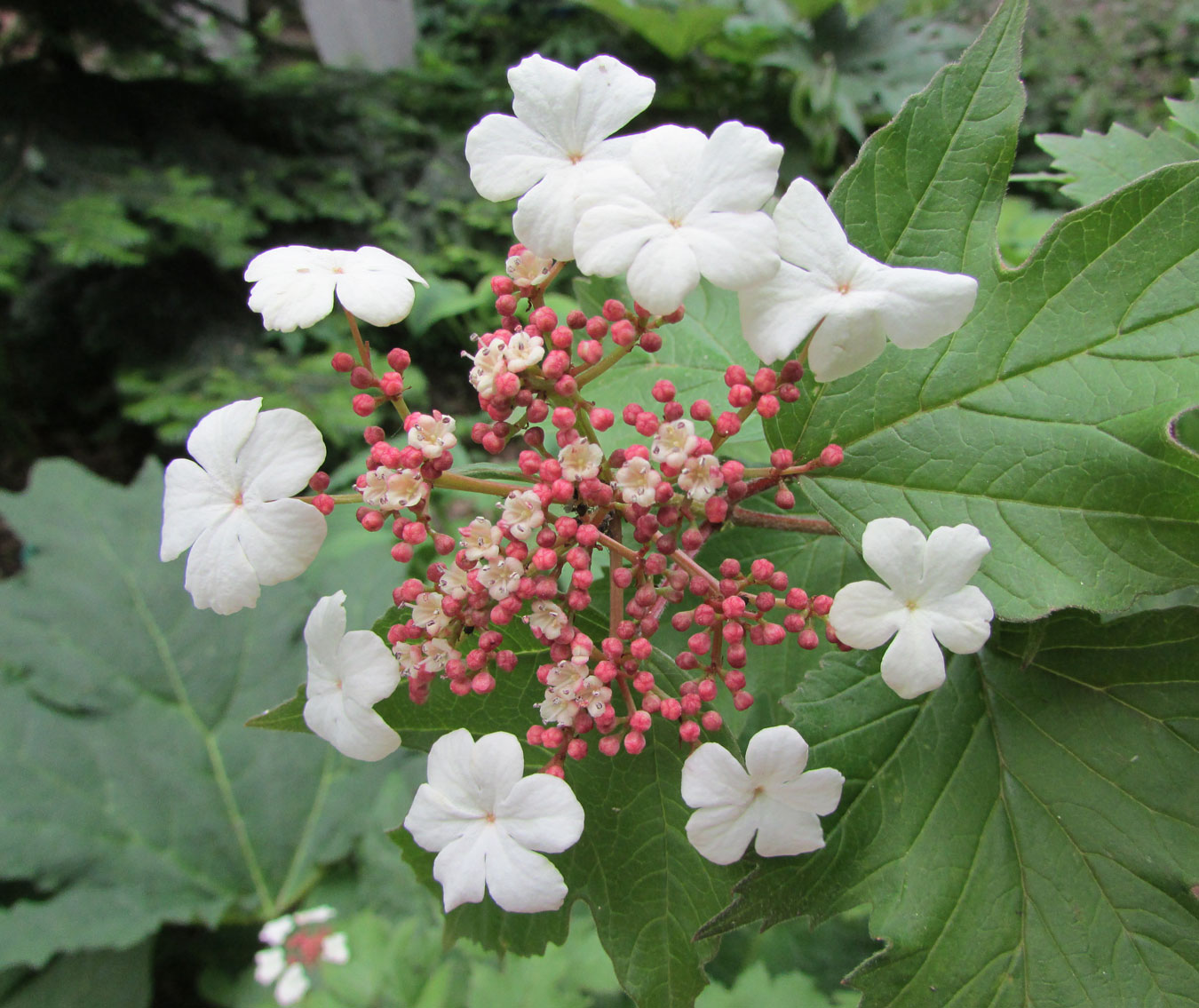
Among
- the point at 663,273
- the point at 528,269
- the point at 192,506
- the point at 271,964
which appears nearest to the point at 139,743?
the point at 271,964

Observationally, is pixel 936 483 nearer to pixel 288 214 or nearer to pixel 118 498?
pixel 118 498

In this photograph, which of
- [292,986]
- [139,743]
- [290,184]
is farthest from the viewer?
[290,184]

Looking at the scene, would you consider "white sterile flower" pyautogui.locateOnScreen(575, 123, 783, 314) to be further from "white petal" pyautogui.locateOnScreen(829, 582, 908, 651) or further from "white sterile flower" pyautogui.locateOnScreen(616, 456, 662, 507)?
Answer: "white petal" pyautogui.locateOnScreen(829, 582, 908, 651)

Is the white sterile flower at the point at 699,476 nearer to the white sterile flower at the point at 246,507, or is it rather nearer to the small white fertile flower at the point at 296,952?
the white sterile flower at the point at 246,507

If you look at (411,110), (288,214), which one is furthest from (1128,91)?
(288,214)

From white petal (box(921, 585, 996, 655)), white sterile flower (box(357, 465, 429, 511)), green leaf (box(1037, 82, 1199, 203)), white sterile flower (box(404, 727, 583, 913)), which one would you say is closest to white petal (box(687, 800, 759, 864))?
white sterile flower (box(404, 727, 583, 913))

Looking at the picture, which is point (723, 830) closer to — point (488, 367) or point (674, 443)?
point (674, 443)
